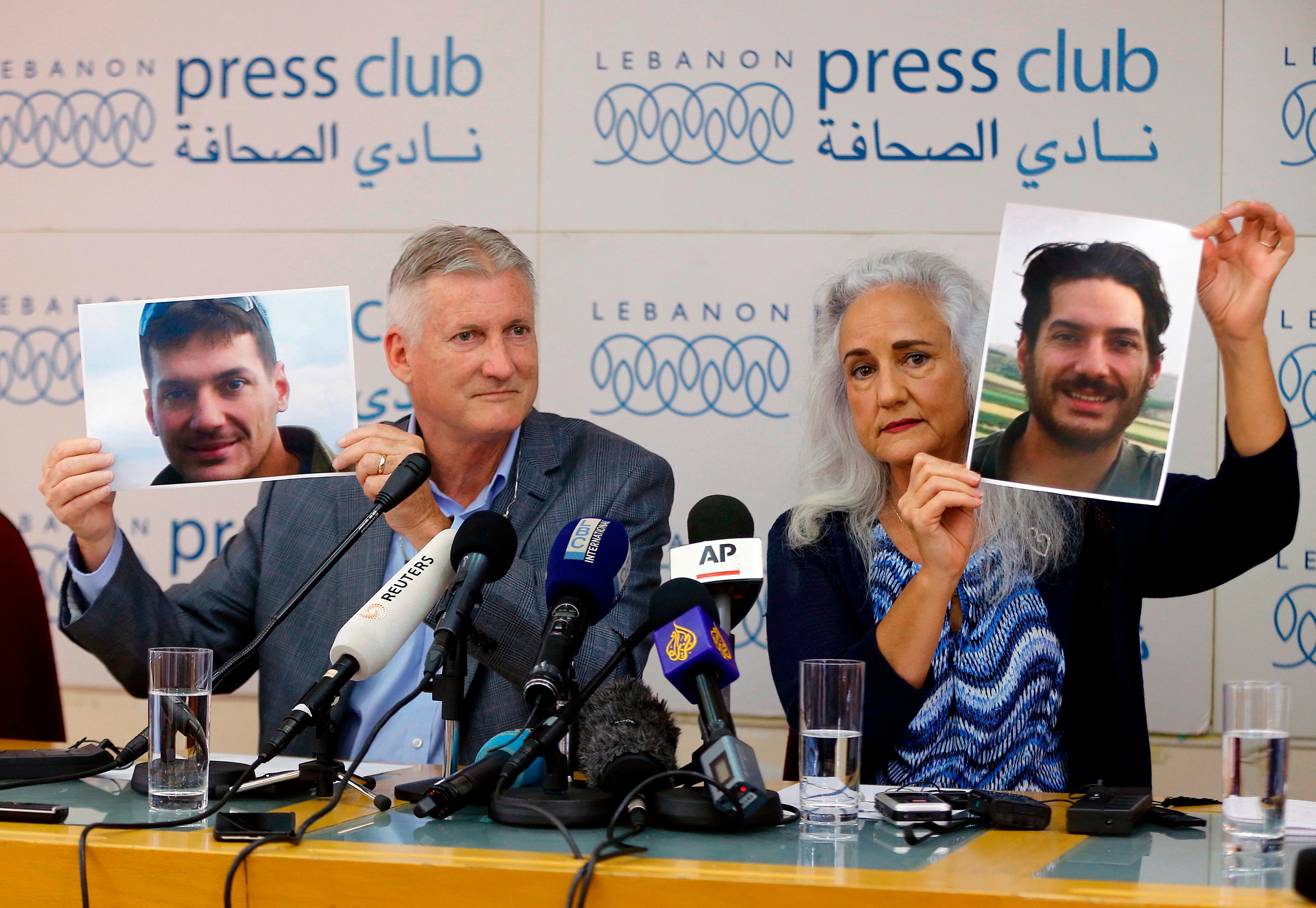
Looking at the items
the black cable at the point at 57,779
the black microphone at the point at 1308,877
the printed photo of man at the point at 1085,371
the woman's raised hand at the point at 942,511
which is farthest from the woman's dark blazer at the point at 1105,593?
the black microphone at the point at 1308,877

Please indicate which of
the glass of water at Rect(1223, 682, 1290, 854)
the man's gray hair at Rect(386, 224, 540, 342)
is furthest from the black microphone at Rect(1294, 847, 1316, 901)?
the man's gray hair at Rect(386, 224, 540, 342)

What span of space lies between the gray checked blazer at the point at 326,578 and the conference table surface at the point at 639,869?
77 cm

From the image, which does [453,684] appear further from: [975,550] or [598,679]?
[975,550]

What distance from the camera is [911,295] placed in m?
2.26

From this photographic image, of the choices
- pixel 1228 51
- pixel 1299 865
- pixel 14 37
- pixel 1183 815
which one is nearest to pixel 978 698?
pixel 1183 815

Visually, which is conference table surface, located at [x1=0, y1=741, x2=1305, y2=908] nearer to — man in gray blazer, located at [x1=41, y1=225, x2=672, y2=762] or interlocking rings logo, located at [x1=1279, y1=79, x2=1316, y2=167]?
man in gray blazer, located at [x1=41, y1=225, x2=672, y2=762]

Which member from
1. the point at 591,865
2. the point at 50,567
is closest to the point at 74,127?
the point at 50,567

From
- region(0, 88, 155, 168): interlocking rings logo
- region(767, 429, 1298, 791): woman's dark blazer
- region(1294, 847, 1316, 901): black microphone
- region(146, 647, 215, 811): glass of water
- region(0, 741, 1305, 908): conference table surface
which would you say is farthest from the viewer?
region(0, 88, 155, 168): interlocking rings logo

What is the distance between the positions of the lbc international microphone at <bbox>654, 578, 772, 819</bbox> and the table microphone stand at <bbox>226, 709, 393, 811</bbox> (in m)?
0.44

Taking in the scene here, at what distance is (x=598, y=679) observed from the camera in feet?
4.58

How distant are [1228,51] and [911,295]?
1.28m

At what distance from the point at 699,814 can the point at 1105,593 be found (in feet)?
3.52

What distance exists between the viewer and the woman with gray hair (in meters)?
1.88

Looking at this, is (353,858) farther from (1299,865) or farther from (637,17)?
(637,17)
